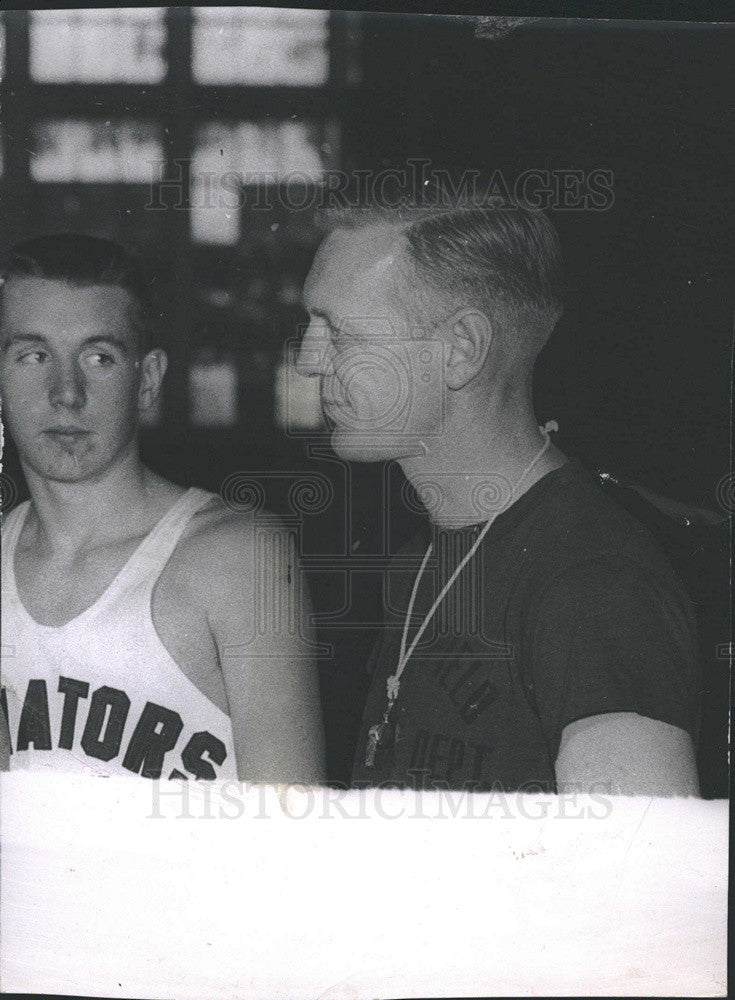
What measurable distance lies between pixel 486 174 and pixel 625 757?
4.18 feet

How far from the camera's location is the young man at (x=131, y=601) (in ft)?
8.66

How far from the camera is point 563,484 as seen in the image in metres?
2.65

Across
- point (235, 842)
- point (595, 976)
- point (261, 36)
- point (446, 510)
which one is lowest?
point (595, 976)

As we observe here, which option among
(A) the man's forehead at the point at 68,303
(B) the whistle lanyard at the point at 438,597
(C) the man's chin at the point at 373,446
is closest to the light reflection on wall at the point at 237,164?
(A) the man's forehead at the point at 68,303

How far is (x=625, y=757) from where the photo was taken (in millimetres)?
2605

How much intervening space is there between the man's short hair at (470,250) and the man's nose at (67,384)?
24.4 inches

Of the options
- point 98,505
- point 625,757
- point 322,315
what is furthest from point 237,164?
point 625,757

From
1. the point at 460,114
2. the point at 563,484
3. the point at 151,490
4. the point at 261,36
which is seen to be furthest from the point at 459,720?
the point at 261,36

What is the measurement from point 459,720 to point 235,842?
556 mm

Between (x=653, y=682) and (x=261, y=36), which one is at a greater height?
(x=261, y=36)

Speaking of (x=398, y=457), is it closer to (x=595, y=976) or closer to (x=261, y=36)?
(x=261, y=36)

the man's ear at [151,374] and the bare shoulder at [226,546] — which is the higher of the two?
the man's ear at [151,374]

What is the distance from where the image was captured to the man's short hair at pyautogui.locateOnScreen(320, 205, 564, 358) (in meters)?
2.63

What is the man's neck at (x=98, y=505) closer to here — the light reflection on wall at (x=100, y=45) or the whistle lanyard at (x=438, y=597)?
the whistle lanyard at (x=438, y=597)
